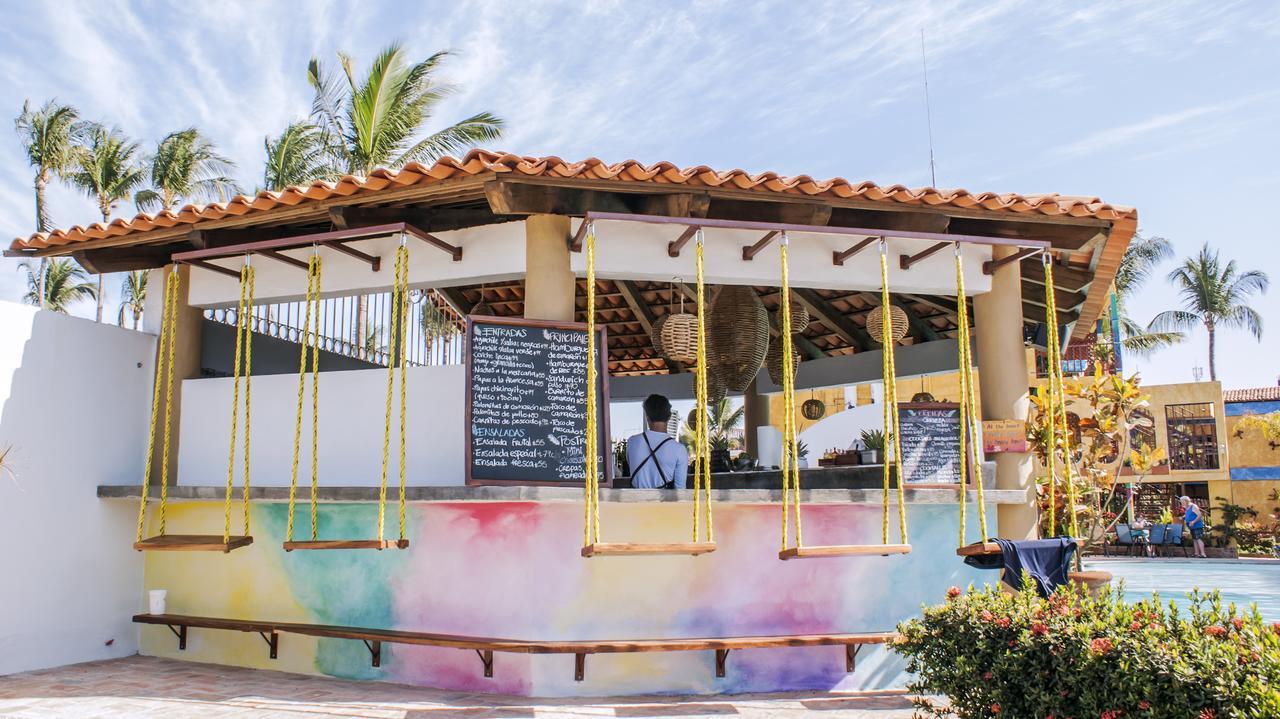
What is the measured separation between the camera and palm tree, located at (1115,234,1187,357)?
35.4 metres

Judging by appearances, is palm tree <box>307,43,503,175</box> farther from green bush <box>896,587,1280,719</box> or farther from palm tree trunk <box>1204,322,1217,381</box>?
palm tree trunk <box>1204,322,1217,381</box>

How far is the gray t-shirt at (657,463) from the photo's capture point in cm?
687

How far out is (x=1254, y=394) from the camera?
109 feet

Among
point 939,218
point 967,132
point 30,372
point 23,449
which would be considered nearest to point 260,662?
point 23,449

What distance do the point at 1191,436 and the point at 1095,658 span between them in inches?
1219

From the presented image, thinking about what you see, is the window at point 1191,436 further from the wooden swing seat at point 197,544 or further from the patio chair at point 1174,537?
the wooden swing seat at point 197,544

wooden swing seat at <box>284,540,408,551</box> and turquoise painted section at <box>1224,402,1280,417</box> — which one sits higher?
turquoise painted section at <box>1224,402,1280,417</box>

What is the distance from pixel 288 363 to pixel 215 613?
283cm

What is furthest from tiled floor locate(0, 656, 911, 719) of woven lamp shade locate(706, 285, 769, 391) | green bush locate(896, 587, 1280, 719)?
→ woven lamp shade locate(706, 285, 769, 391)

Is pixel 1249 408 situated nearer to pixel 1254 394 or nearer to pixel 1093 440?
pixel 1254 394

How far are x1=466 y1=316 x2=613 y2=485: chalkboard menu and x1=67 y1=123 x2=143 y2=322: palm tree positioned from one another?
26.1 m

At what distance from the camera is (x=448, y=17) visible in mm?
11094

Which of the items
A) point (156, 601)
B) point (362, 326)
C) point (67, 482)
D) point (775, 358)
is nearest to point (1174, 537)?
point (775, 358)

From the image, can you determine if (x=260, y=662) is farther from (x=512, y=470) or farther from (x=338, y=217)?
(x=338, y=217)
